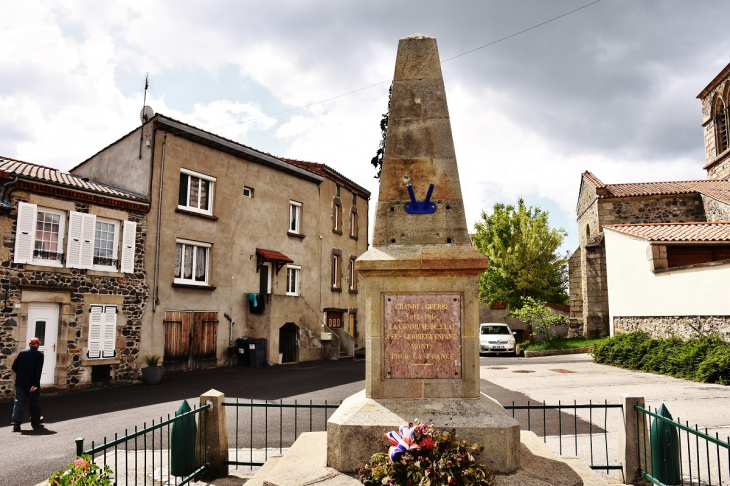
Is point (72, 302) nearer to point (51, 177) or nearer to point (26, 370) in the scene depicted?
point (51, 177)

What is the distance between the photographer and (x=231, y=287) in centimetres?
2098

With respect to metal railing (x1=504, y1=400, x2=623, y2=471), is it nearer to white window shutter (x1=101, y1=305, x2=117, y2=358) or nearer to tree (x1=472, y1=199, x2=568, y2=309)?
white window shutter (x1=101, y1=305, x2=117, y2=358)

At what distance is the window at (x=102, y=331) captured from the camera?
16.0m

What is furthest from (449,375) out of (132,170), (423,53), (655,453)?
(132,170)

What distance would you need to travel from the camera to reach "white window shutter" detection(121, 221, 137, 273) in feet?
55.8

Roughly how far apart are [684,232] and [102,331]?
20.8 meters

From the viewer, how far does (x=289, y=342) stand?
23125 mm

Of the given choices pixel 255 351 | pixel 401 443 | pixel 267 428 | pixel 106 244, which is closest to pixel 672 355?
pixel 267 428

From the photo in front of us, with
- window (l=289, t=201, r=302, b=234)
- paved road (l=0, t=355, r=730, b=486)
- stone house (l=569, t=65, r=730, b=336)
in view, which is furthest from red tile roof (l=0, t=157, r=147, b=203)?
stone house (l=569, t=65, r=730, b=336)

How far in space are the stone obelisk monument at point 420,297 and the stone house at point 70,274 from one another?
12822 mm

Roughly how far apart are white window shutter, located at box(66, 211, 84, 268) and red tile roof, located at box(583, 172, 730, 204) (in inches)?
987

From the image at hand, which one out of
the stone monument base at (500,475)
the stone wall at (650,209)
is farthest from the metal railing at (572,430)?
the stone wall at (650,209)

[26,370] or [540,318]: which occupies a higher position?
[540,318]

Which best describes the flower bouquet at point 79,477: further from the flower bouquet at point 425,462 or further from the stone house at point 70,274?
the stone house at point 70,274
